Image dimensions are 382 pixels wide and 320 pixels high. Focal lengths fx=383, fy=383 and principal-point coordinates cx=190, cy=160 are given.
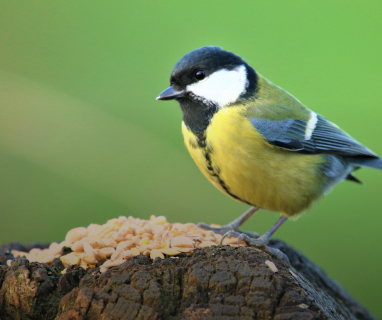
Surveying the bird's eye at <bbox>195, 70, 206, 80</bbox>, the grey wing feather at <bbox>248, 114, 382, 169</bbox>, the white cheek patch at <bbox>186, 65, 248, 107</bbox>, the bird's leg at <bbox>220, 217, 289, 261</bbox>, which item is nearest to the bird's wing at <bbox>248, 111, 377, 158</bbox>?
the grey wing feather at <bbox>248, 114, 382, 169</bbox>

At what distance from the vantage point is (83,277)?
3.41 feet

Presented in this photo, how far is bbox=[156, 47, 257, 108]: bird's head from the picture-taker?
1537mm

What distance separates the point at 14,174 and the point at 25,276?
1601 millimetres

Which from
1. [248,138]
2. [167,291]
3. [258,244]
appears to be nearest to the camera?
[167,291]

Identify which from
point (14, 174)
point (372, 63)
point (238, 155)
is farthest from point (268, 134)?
point (14, 174)

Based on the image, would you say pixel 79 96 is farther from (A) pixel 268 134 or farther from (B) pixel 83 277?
(B) pixel 83 277

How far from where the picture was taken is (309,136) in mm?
1671

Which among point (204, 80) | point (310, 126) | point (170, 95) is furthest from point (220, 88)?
point (310, 126)

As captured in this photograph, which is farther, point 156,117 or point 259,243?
point 156,117

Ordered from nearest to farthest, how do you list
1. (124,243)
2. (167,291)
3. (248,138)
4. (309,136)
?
(167,291)
(124,243)
(248,138)
(309,136)

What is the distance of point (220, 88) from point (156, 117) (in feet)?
3.55

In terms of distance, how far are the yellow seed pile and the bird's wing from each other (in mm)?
455

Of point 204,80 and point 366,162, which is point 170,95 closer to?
point 204,80

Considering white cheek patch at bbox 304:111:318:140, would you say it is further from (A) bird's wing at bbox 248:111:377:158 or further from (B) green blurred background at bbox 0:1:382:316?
Result: (B) green blurred background at bbox 0:1:382:316
